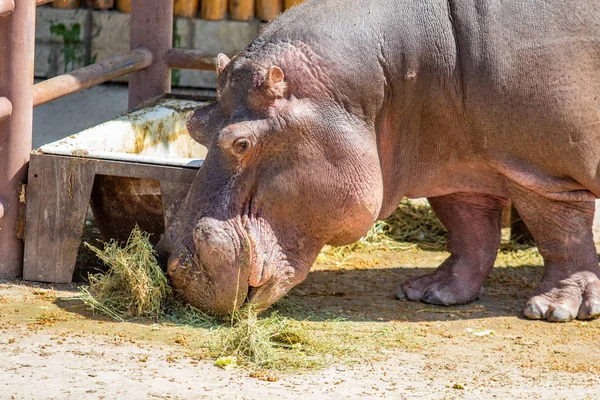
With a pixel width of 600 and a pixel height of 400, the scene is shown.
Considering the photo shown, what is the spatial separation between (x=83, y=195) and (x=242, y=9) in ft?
12.5

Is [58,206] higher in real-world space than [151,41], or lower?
lower

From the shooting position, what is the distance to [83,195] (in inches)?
228

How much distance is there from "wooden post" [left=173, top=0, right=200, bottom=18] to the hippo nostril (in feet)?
15.0

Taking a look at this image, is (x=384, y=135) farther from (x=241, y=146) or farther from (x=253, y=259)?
(x=253, y=259)

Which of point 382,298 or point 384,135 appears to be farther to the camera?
point 382,298

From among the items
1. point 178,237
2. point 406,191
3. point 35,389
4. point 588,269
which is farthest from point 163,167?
point 588,269

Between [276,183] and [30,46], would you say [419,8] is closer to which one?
[276,183]

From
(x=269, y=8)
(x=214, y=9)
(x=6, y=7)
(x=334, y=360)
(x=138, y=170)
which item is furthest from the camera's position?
(x=214, y=9)

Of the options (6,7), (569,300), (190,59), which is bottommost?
(569,300)

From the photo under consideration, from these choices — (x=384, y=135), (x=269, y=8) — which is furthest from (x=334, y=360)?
(x=269, y=8)

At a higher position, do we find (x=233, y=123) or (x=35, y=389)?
(x=233, y=123)

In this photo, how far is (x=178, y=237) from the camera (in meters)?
5.19

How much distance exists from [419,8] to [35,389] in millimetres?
2442

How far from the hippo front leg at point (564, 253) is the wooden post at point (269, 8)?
400 cm
